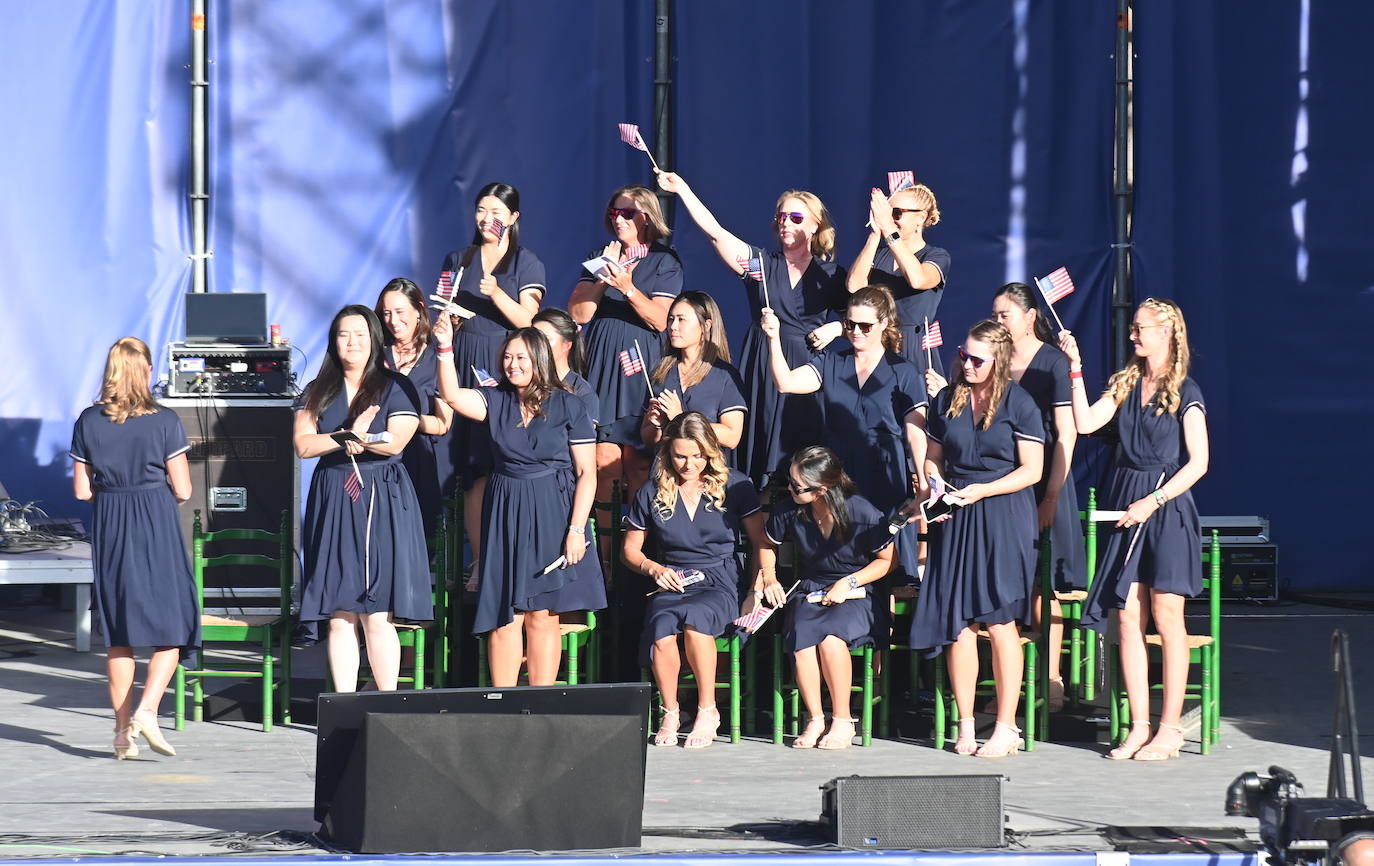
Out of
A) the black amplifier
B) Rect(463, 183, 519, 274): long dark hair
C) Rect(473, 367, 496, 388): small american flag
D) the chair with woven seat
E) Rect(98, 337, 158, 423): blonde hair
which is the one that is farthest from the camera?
the black amplifier

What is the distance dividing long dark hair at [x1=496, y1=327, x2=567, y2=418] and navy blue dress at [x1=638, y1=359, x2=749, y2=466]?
456 mm

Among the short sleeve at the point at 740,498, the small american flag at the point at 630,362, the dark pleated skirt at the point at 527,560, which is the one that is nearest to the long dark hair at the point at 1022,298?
the short sleeve at the point at 740,498

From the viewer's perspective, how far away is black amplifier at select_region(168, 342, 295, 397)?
29.0 feet

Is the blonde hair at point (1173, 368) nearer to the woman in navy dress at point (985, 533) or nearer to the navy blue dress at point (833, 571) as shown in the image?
the woman in navy dress at point (985, 533)

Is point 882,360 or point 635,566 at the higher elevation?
point 882,360

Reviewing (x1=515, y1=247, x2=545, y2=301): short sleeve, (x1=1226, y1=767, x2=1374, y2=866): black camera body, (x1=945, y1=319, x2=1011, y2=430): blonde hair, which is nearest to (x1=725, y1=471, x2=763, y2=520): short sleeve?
(x1=945, y1=319, x2=1011, y2=430): blonde hair

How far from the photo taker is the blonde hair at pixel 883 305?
6.83 meters

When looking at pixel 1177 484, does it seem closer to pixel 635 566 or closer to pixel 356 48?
pixel 635 566

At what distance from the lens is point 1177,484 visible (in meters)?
6.45

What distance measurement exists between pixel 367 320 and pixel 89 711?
1.87 m

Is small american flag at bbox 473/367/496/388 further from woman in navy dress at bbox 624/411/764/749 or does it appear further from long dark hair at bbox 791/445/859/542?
long dark hair at bbox 791/445/859/542

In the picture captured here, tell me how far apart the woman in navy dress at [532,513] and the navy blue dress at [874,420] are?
903 mm

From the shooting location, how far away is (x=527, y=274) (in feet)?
25.1

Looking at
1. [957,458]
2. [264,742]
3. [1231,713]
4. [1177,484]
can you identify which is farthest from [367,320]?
[1231,713]
